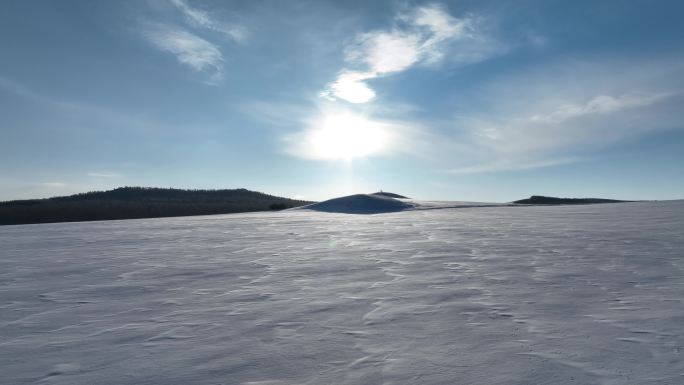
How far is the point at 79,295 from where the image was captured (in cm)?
405

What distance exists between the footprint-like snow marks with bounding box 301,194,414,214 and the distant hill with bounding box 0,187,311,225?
318 inches

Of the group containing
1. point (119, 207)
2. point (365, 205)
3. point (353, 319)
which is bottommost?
point (353, 319)

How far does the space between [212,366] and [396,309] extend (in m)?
1.58

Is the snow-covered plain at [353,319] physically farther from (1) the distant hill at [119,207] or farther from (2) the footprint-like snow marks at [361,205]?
(1) the distant hill at [119,207]

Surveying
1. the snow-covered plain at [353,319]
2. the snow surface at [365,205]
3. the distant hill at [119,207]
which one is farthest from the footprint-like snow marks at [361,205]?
the snow-covered plain at [353,319]

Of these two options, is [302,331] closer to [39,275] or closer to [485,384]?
[485,384]

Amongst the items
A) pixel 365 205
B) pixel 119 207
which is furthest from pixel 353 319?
pixel 119 207

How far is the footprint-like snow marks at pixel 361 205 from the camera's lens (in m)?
23.8

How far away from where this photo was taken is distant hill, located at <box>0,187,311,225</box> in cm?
2566

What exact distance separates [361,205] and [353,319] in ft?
71.6

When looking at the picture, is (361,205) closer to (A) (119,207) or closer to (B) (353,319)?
(A) (119,207)

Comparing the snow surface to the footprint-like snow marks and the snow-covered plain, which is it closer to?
the footprint-like snow marks

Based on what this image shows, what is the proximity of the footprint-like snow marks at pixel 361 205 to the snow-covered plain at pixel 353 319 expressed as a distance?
57.9 ft

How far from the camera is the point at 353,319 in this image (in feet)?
9.89
